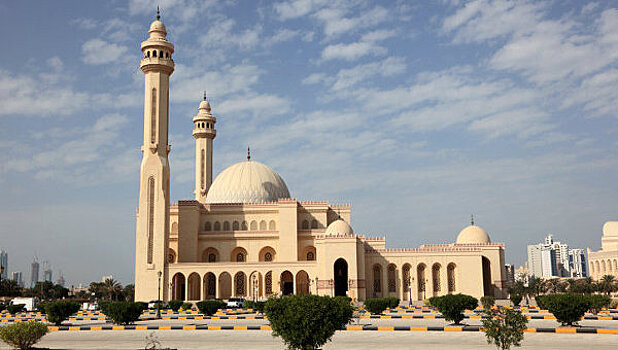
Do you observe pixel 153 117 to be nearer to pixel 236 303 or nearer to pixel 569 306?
pixel 236 303

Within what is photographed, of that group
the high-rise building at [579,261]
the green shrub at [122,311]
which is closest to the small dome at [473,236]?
the green shrub at [122,311]

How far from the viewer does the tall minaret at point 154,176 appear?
1715 inches

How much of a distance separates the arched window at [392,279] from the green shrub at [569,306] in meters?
24.6

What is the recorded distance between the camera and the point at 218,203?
5212 cm

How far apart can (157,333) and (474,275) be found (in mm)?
29117

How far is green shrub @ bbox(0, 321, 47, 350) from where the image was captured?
1403 cm

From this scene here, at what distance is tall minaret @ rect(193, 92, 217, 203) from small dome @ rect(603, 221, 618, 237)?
50252mm

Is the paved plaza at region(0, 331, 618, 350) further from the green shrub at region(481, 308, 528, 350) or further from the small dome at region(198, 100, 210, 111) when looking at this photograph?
the small dome at region(198, 100, 210, 111)

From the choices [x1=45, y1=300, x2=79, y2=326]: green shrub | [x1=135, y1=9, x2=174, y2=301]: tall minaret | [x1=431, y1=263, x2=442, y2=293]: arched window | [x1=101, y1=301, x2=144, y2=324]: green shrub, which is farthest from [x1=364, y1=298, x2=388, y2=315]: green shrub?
[x1=135, y1=9, x2=174, y2=301]: tall minaret

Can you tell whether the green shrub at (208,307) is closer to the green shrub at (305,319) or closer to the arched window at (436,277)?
the green shrub at (305,319)

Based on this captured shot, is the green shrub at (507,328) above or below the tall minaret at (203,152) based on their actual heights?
below

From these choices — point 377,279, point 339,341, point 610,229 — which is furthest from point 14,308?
point 610,229

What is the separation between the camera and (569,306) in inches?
810

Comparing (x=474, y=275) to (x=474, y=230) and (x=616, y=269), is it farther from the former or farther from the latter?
(x=616, y=269)
